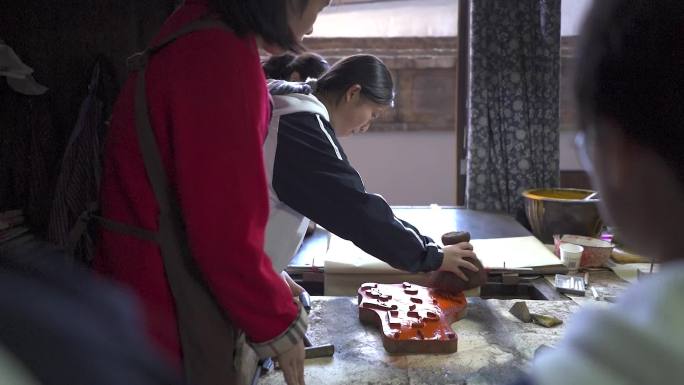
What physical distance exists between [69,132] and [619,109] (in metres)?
2.35

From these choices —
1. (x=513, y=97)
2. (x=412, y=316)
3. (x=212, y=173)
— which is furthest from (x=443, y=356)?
(x=513, y=97)

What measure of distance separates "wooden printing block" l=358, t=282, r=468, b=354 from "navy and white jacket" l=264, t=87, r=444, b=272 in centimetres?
10

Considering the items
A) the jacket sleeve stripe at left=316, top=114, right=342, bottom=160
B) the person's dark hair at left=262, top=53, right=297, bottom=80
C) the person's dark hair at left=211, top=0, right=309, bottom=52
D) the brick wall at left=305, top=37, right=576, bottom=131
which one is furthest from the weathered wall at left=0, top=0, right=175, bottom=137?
the brick wall at left=305, top=37, right=576, bottom=131

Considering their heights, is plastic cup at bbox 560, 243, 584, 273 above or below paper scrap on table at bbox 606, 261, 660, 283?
above

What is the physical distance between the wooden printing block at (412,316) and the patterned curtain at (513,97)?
1.39 metres

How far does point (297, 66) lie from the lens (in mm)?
1664

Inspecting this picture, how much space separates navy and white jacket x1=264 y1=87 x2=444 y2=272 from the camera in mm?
1142

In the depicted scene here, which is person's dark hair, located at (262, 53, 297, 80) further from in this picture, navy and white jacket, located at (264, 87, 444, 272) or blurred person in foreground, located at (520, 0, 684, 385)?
blurred person in foreground, located at (520, 0, 684, 385)

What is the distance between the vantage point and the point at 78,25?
232 centimetres

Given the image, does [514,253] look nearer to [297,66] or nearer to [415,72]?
[297,66]

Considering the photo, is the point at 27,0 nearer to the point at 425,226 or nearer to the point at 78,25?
the point at 78,25

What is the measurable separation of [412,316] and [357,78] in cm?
64

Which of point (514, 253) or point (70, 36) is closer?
point (514, 253)

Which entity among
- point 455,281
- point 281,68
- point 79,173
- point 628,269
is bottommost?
point 628,269
